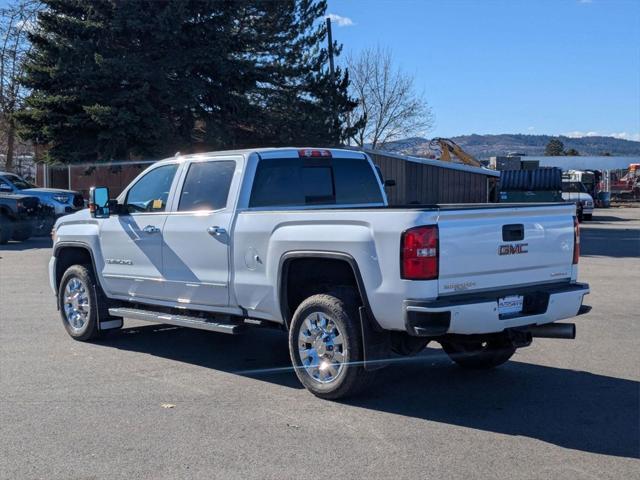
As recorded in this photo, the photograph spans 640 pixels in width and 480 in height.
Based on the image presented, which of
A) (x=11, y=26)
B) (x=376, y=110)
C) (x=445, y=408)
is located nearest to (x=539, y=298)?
(x=445, y=408)

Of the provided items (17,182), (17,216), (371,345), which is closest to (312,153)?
(371,345)

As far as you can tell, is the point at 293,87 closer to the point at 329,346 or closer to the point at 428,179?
the point at 428,179

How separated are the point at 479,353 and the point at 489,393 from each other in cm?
66

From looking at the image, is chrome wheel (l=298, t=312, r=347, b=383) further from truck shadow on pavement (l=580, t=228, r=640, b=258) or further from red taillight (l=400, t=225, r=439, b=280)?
truck shadow on pavement (l=580, t=228, r=640, b=258)

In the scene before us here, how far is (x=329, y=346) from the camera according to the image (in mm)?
6430

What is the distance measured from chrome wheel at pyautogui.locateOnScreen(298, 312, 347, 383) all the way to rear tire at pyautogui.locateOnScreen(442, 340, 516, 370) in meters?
1.42

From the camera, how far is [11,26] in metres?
40.1

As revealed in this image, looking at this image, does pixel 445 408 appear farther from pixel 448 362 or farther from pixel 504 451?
pixel 448 362

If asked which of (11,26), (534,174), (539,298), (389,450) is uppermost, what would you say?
(11,26)

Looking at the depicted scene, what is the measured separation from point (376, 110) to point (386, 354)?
4938 cm

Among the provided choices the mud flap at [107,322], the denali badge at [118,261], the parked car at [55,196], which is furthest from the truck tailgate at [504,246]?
the parked car at [55,196]

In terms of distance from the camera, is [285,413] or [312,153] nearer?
[285,413]

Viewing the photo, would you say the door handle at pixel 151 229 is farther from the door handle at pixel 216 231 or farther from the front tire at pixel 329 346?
the front tire at pixel 329 346

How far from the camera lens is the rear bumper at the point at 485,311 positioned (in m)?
5.66
